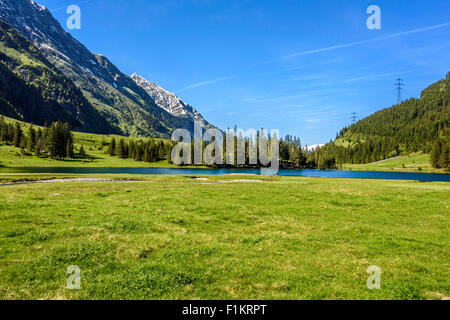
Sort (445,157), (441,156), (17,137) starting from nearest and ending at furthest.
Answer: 1. (17,137)
2. (445,157)
3. (441,156)

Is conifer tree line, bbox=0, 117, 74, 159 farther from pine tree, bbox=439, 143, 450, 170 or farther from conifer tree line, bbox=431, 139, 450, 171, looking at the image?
conifer tree line, bbox=431, 139, 450, 171

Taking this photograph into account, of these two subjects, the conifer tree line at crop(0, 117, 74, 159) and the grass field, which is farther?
the conifer tree line at crop(0, 117, 74, 159)

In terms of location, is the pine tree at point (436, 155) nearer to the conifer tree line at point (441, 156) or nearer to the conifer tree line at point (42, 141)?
the conifer tree line at point (441, 156)

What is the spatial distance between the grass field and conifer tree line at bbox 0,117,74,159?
7101 inches

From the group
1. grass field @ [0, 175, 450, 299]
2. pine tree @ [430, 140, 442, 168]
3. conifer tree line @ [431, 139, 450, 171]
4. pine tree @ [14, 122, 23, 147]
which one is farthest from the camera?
pine tree @ [430, 140, 442, 168]

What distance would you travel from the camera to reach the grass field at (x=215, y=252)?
9.38 m

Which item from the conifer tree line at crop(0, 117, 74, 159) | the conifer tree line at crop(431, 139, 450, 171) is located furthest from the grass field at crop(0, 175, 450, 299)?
the conifer tree line at crop(431, 139, 450, 171)

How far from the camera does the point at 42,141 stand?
174 meters

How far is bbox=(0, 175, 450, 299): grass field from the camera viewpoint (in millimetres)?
9375

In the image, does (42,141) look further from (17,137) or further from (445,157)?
(445,157)

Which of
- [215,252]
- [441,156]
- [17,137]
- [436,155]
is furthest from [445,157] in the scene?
[17,137]

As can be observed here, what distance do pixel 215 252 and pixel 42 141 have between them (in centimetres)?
20916
